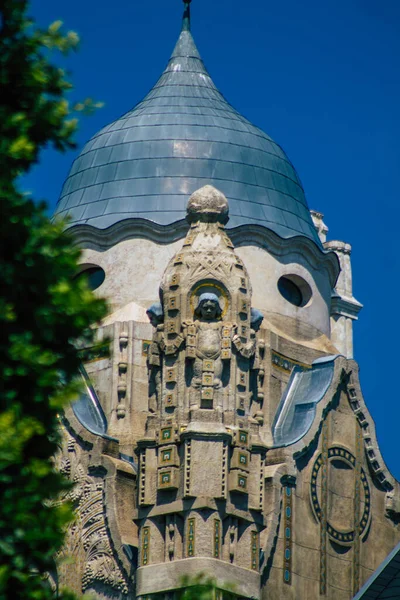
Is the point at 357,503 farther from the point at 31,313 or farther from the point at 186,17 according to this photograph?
the point at 31,313

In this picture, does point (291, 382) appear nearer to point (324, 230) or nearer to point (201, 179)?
point (201, 179)

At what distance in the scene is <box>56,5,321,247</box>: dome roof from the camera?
34781 mm

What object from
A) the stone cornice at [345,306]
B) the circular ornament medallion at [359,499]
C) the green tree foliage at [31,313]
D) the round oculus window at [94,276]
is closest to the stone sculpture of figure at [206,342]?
the circular ornament medallion at [359,499]

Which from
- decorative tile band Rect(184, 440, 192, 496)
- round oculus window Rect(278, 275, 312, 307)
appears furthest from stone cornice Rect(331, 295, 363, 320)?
decorative tile band Rect(184, 440, 192, 496)

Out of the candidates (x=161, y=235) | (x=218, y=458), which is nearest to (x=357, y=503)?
(x=218, y=458)

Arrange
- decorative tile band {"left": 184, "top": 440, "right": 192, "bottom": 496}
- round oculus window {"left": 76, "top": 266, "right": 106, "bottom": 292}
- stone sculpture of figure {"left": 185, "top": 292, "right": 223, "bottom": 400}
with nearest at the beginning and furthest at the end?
decorative tile band {"left": 184, "top": 440, "right": 192, "bottom": 496}, stone sculpture of figure {"left": 185, "top": 292, "right": 223, "bottom": 400}, round oculus window {"left": 76, "top": 266, "right": 106, "bottom": 292}

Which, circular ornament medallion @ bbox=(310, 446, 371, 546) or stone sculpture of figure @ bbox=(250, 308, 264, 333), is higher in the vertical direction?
stone sculpture of figure @ bbox=(250, 308, 264, 333)

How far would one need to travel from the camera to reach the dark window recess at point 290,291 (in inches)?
1367

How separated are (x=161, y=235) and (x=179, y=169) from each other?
1.70 meters

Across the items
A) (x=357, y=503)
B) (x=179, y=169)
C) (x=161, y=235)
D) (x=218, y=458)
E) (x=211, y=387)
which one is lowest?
(x=218, y=458)

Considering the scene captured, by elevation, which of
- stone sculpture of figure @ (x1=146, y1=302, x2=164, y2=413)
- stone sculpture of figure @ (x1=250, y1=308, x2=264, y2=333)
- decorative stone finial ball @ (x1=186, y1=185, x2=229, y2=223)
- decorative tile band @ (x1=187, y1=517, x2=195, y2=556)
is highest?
decorative stone finial ball @ (x1=186, y1=185, x2=229, y2=223)

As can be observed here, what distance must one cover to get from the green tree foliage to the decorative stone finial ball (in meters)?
13.6

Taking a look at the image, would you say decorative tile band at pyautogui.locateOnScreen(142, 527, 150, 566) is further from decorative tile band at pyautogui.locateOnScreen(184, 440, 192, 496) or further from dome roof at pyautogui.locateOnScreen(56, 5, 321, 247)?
dome roof at pyautogui.locateOnScreen(56, 5, 321, 247)

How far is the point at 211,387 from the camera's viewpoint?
2952 centimetres
